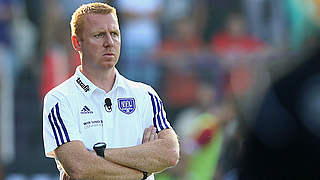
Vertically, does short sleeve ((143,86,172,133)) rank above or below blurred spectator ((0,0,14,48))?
above

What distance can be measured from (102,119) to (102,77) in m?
0.33

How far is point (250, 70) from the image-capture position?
1344 cm

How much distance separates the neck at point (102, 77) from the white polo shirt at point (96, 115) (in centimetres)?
3

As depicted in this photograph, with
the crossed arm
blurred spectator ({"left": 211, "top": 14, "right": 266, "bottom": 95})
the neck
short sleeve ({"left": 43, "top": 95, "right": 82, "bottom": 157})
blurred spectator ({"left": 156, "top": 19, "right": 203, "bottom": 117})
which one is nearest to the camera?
the crossed arm

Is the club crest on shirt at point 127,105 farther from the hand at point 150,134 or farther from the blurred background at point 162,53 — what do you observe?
the blurred background at point 162,53

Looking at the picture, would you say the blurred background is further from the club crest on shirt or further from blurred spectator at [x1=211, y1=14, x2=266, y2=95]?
the club crest on shirt

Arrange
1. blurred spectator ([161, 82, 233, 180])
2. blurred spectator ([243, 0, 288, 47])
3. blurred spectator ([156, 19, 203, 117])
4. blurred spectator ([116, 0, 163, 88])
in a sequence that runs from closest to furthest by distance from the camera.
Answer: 1. blurred spectator ([161, 82, 233, 180])
2. blurred spectator ([156, 19, 203, 117])
3. blurred spectator ([116, 0, 163, 88])
4. blurred spectator ([243, 0, 288, 47])

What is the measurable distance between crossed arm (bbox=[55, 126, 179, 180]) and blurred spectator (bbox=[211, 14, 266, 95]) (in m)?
7.57

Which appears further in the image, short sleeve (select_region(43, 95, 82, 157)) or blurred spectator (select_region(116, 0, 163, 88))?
blurred spectator (select_region(116, 0, 163, 88))

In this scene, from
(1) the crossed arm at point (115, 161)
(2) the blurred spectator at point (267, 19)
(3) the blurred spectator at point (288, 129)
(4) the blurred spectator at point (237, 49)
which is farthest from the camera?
(2) the blurred spectator at point (267, 19)

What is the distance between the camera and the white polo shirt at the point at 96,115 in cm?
583

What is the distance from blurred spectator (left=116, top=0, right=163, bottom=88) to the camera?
1383 cm

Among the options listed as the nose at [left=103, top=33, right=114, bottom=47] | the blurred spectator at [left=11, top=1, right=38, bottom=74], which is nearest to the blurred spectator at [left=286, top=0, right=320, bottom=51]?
the blurred spectator at [left=11, top=1, right=38, bottom=74]

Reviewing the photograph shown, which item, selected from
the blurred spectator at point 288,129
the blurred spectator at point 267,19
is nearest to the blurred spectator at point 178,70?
the blurred spectator at point 267,19
